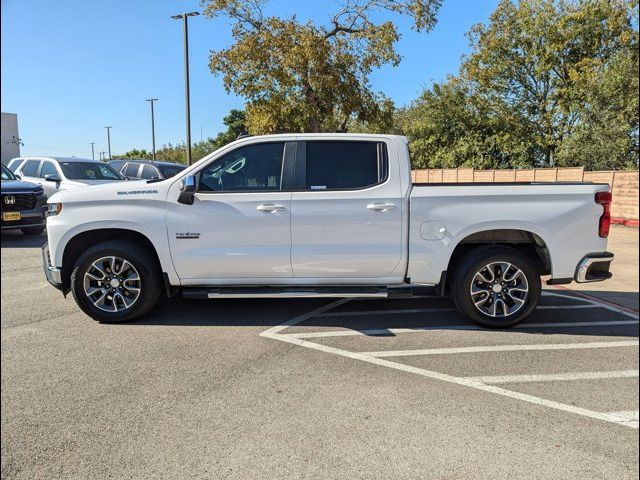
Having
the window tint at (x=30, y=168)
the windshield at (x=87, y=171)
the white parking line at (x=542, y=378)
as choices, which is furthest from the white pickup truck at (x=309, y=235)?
the window tint at (x=30, y=168)

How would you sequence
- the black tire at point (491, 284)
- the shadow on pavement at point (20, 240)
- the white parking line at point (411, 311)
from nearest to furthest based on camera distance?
the black tire at point (491, 284), the white parking line at point (411, 311), the shadow on pavement at point (20, 240)

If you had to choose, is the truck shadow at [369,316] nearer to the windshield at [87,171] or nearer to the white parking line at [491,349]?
the white parking line at [491,349]

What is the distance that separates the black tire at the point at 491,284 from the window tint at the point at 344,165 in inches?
48.9

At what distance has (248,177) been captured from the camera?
16.0ft

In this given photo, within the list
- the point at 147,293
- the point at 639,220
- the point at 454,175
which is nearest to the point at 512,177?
the point at 454,175

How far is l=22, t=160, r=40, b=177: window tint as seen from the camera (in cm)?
1273

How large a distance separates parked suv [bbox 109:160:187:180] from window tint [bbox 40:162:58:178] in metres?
3.24

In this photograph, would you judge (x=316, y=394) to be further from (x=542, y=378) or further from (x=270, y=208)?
(x=270, y=208)

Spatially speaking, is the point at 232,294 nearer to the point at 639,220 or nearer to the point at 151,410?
the point at 151,410

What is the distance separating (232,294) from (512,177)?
20.1 metres

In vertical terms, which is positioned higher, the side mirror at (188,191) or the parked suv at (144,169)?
the parked suv at (144,169)

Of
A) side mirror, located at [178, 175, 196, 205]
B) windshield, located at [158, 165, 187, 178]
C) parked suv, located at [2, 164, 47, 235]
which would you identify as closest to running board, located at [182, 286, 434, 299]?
side mirror, located at [178, 175, 196, 205]

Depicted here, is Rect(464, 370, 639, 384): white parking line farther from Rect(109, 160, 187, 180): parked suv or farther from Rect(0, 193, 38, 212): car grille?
Rect(109, 160, 187, 180): parked suv

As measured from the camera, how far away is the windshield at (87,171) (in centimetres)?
1205
